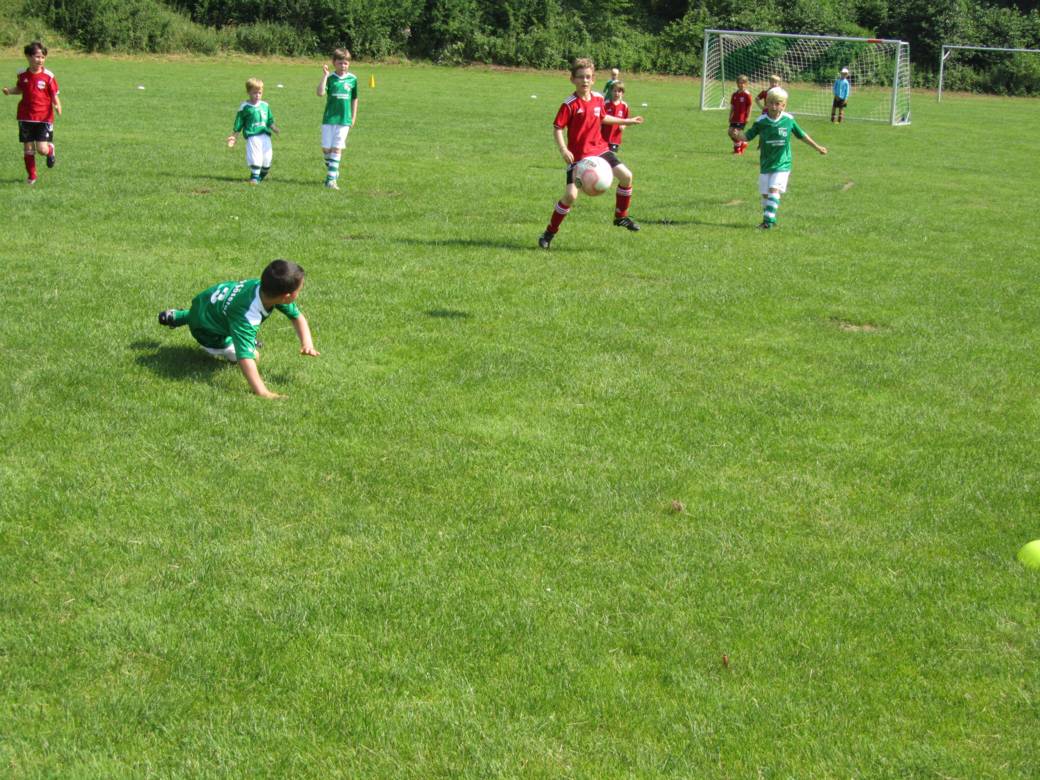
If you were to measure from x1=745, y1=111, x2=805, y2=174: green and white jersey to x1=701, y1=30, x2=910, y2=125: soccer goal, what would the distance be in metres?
24.9

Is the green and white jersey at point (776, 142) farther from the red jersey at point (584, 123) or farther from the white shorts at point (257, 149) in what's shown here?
the white shorts at point (257, 149)

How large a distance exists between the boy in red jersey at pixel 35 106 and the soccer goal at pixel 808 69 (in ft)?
89.8

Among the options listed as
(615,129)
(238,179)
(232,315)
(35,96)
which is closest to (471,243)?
(238,179)

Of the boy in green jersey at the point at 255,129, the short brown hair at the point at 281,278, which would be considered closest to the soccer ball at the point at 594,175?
the short brown hair at the point at 281,278

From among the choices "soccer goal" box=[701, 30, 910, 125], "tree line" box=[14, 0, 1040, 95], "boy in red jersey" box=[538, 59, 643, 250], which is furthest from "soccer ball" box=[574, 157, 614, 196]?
"tree line" box=[14, 0, 1040, 95]

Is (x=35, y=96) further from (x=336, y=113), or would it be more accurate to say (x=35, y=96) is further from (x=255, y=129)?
(x=336, y=113)

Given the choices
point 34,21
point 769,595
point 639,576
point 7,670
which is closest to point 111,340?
point 7,670

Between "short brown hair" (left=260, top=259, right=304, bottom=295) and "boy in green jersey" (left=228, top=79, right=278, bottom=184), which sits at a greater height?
"boy in green jersey" (left=228, top=79, right=278, bottom=184)

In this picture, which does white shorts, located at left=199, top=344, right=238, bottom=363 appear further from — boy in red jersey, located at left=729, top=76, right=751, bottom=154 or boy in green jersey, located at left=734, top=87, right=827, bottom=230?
boy in red jersey, located at left=729, top=76, right=751, bottom=154

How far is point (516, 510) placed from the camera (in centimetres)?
580

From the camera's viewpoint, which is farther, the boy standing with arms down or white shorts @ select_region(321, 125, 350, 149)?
the boy standing with arms down

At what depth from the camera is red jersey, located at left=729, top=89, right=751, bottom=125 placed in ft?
A: 84.0

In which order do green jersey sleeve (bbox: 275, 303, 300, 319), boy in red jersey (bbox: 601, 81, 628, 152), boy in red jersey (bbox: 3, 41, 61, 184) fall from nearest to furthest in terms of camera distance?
green jersey sleeve (bbox: 275, 303, 300, 319) → boy in red jersey (bbox: 3, 41, 61, 184) → boy in red jersey (bbox: 601, 81, 628, 152)

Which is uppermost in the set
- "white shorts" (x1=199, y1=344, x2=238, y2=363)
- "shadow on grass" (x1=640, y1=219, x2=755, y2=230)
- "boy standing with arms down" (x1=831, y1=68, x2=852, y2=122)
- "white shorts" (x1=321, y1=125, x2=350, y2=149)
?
"boy standing with arms down" (x1=831, y1=68, x2=852, y2=122)
